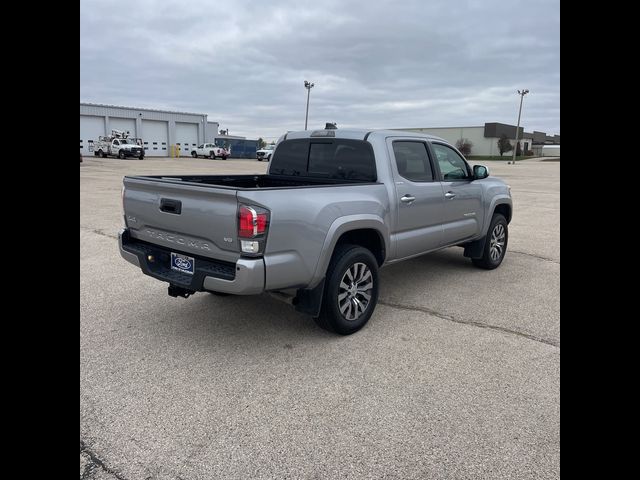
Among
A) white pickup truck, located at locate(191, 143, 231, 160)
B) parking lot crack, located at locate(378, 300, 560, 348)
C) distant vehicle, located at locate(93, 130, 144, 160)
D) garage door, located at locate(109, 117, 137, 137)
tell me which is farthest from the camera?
garage door, located at locate(109, 117, 137, 137)

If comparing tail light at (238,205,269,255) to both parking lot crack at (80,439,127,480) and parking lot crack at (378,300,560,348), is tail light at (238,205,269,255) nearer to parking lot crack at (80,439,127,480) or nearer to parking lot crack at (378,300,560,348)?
parking lot crack at (80,439,127,480)

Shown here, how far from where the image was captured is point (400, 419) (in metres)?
2.95

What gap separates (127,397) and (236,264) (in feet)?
3.82

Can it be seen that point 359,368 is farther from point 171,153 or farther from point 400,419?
point 171,153

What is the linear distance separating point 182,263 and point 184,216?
0.41 meters

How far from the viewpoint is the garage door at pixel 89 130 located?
168 ft

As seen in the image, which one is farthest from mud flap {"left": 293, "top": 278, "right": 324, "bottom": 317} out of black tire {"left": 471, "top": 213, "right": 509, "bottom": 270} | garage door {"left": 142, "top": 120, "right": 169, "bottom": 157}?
garage door {"left": 142, "top": 120, "right": 169, "bottom": 157}

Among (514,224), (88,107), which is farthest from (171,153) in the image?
(514,224)

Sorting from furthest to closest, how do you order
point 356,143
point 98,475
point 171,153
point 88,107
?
point 171,153
point 88,107
point 356,143
point 98,475

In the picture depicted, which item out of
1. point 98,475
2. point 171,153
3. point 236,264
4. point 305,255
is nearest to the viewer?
point 98,475

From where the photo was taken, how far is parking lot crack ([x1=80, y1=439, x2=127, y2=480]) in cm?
244

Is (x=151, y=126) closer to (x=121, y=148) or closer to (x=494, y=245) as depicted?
(x=121, y=148)

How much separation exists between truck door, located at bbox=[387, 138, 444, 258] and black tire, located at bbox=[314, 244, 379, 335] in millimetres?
594
